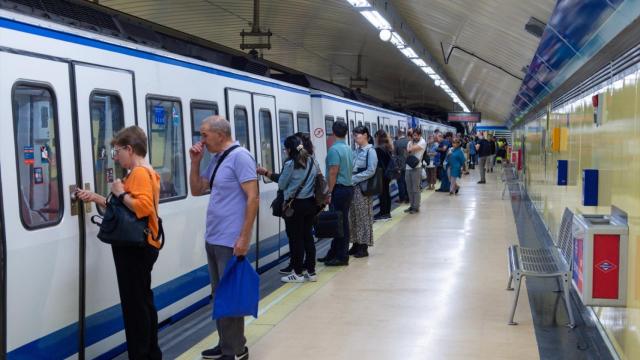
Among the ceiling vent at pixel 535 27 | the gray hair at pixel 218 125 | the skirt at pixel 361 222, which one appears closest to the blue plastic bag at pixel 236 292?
the gray hair at pixel 218 125

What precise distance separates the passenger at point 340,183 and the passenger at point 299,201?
26.0 inches

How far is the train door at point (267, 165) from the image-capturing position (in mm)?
8203

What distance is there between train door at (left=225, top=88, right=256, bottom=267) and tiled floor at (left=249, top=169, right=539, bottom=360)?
147 cm

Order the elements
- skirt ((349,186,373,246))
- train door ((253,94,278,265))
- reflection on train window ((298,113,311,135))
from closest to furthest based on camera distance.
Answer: train door ((253,94,278,265))
skirt ((349,186,373,246))
reflection on train window ((298,113,311,135))

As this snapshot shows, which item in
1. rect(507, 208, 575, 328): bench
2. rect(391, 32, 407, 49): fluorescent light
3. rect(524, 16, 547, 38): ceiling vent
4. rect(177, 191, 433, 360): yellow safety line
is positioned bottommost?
rect(177, 191, 433, 360): yellow safety line

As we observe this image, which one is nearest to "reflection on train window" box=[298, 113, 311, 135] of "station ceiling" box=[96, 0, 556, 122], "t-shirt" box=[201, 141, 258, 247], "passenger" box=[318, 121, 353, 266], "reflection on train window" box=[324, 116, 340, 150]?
"reflection on train window" box=[324, 116, 340, 150]

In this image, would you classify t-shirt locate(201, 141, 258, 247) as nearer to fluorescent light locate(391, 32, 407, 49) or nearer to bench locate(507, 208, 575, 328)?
bench locate(507, 208, 575, 328)

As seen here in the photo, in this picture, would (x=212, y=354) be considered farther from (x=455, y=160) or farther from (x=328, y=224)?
(x=455, y=160)

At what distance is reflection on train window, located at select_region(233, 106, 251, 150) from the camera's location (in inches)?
296

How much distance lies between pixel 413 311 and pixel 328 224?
1940 mm

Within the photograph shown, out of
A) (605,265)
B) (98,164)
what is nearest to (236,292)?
(98,164)

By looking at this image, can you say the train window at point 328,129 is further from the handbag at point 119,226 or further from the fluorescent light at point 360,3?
the handbag at point 119,226

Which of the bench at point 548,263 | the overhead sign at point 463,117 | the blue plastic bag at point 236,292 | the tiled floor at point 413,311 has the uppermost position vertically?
the overhead sign at point 463,117

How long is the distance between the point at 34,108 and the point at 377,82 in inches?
1258
